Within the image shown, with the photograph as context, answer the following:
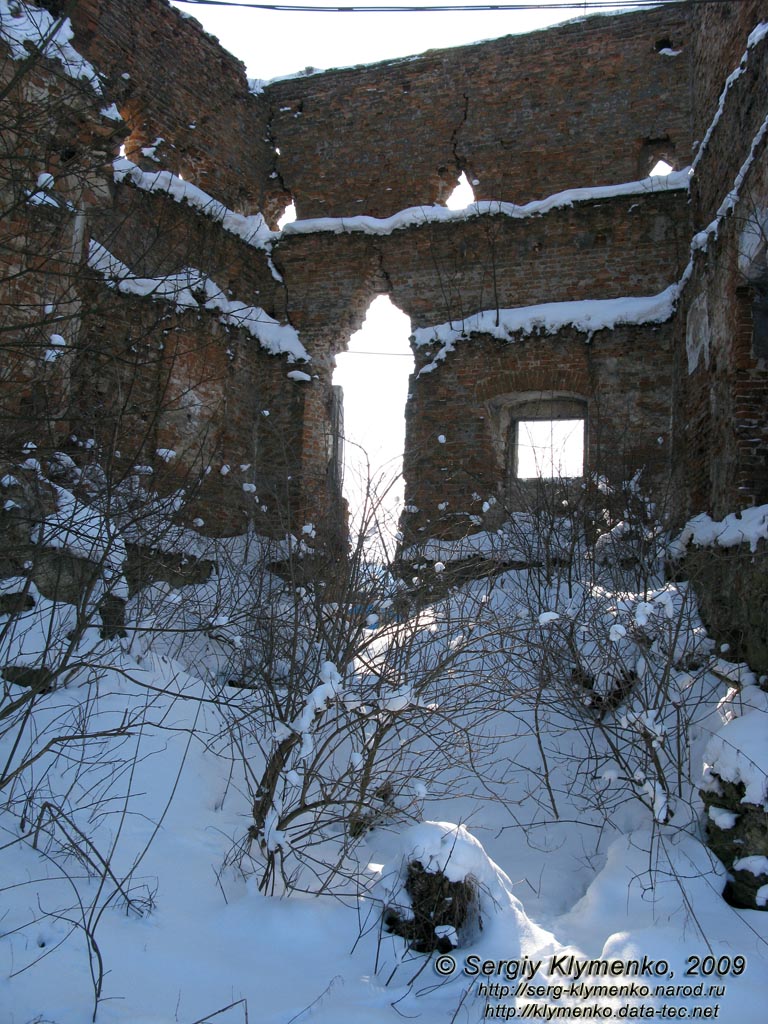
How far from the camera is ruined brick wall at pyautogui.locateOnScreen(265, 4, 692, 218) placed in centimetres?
1018

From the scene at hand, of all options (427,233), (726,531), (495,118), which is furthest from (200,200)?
(726,531)

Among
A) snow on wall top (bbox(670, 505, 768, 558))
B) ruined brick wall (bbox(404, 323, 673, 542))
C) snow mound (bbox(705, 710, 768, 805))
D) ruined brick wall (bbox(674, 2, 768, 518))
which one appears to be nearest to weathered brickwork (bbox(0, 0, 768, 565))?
ruined brick wall (bbox(404, 323, 673, 542))

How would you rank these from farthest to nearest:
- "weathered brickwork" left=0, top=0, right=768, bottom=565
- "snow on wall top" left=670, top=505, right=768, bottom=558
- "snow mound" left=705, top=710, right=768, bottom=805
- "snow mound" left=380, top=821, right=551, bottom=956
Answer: "weathered brickwork" left=0, top=0, right=768, bottom=565 < "snow on wall top" left=670, top=505, right=768, bottom=558 < "snow mound" left=705, top=710, right=768, bottom=805 < "snow mound" left=380, top=821, right=551, bottom=956

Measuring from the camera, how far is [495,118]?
10.8 meters

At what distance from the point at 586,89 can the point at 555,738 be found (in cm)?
783

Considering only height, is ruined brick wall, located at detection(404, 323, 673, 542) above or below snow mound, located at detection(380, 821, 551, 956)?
above

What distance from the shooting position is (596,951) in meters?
3.86

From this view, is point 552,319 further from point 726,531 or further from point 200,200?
point 726,531

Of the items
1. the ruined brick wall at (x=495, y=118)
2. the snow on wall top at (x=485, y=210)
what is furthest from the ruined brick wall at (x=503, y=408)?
the ruined brick wall at (x=495, y=118)

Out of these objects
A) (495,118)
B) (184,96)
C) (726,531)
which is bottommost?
(726,531)

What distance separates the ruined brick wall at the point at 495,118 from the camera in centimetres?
1018

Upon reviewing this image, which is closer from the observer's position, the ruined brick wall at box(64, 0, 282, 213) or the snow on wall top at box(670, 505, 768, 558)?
the snow on wall top at box(670, 505, 768, 558)

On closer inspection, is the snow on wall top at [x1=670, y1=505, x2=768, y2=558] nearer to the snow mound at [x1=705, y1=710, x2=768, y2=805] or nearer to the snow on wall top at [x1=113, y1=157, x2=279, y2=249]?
the snow mound at [x1=705, y1=710, x2=768, y2=805]

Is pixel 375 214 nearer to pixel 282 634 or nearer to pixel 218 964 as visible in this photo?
pixel 282 634
